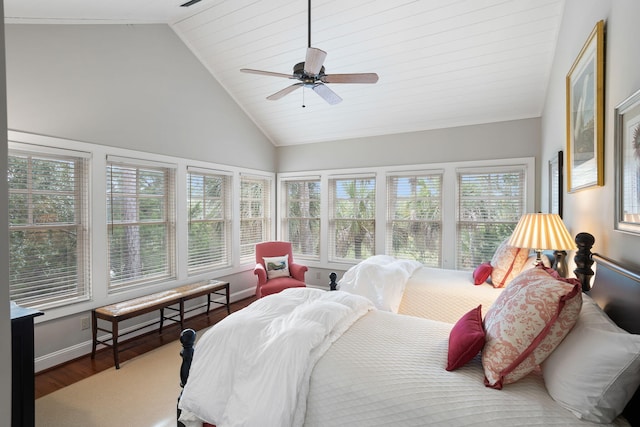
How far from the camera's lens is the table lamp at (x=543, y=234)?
2154 millimetres

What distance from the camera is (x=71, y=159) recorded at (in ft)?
10.4

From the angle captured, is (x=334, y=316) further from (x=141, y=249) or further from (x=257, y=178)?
(x=257, y=178)

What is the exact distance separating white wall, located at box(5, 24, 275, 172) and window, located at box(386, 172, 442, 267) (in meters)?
2.61

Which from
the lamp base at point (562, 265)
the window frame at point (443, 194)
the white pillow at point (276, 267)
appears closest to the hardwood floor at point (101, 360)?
the white pillow at point (276, 267)

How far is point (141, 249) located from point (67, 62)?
6.76 ft

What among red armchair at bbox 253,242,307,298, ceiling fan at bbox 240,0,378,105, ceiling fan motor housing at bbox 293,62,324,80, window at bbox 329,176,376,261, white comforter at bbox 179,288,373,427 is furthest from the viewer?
window at bbox 329,176,376,261

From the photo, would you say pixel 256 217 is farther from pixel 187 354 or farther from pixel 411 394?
pixel 411 394

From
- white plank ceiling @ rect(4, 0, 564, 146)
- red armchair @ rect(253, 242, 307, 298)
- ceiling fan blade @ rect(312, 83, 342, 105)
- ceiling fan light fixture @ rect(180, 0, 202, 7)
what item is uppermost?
ceiling fan light fixture @ rect(180, 0, 202, 7)

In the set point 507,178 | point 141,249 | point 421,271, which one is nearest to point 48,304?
point 141,249

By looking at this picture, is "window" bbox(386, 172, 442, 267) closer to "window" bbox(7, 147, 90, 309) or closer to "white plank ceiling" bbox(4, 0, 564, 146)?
"white plank ceiling" bbox(4, 0, 564, 146)

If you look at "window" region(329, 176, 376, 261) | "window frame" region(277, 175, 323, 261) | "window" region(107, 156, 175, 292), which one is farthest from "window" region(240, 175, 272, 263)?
"window" region(107, 156, 175, 292)

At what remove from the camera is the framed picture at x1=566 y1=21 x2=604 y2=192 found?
1773mm

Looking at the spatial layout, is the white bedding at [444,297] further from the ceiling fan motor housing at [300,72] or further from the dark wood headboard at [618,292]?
the ceiling fan motor housing at [300,72]

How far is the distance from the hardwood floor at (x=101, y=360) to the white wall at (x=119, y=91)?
2193 millimetres
